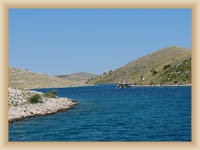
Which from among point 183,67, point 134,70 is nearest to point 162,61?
point 134,70

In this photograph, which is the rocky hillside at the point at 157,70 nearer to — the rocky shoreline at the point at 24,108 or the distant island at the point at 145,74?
the distant island at the point at 145,74

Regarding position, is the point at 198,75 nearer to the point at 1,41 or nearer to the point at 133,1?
the point at 133,1

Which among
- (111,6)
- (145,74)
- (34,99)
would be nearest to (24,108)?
(34,99)

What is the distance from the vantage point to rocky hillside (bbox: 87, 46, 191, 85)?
128 m

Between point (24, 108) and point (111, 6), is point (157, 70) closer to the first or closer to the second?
point (24, 108)

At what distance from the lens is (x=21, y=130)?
80.3 feet

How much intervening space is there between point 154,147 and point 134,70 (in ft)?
515

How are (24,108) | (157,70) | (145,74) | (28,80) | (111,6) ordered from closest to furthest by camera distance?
(111,6) < (24,108) < (28,80) < (157,70) < (145,74)

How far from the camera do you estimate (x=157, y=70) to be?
14088 cm

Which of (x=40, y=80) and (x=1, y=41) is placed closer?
(x=1, y=41)

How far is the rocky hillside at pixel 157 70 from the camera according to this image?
419ft

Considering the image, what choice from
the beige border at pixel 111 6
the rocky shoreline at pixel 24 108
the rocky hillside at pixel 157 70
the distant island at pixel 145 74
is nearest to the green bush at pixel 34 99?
the rocky shoreline at pixel 24 108

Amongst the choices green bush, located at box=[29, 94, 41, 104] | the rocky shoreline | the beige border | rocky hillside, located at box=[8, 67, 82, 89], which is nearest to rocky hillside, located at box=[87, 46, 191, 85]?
rocky hillside, located at box=[8, 67, 82, 89]

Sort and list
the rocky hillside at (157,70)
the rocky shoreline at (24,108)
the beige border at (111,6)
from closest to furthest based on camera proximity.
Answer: the beige border at (111,6) < the rocky shoreline at (24,108) < the rocky hillside at (157,70)
